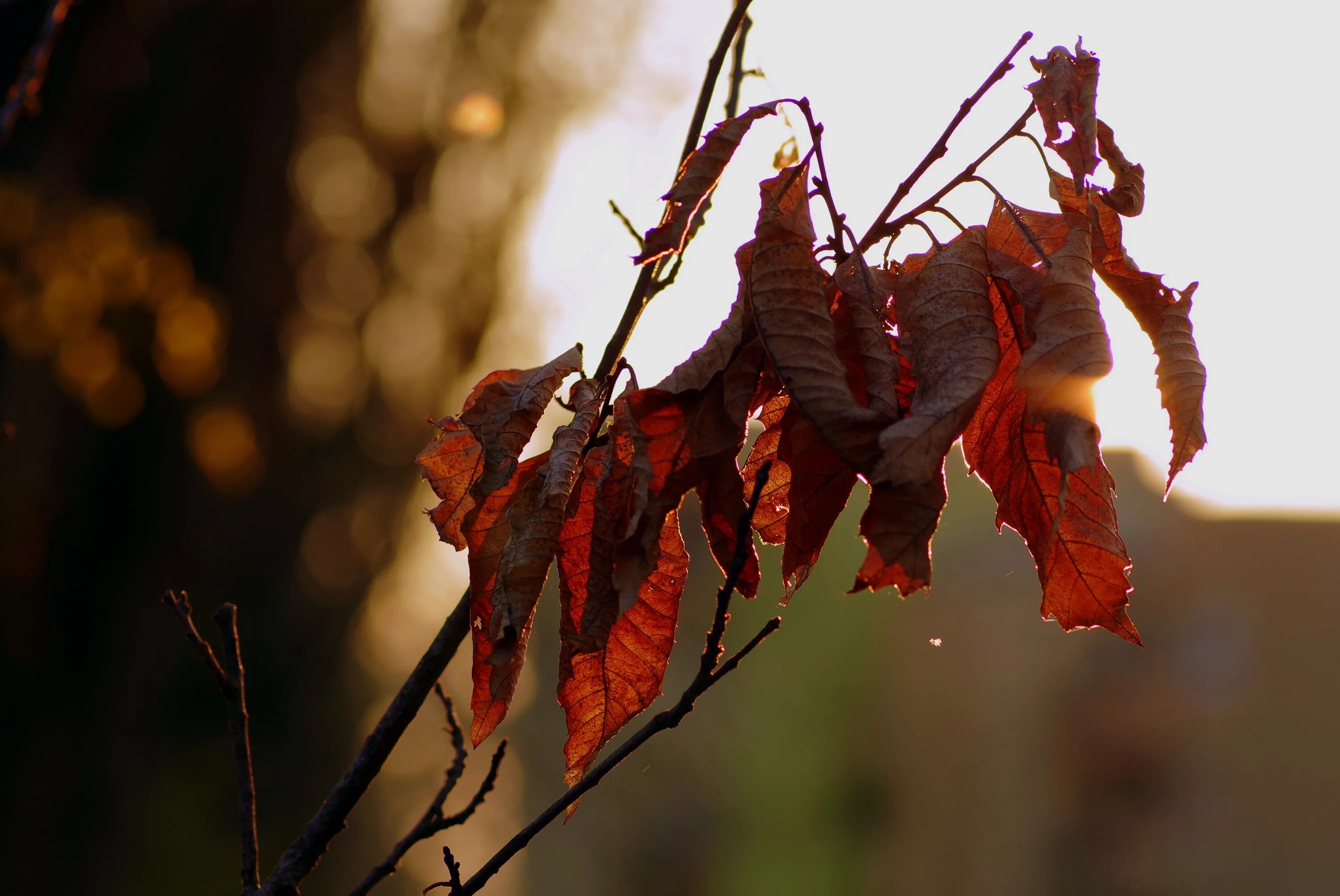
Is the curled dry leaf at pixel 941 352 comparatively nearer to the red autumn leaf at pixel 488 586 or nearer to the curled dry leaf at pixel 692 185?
the curled dry leaf at pixel 692 185

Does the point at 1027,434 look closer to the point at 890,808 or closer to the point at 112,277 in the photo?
the point at 112,277

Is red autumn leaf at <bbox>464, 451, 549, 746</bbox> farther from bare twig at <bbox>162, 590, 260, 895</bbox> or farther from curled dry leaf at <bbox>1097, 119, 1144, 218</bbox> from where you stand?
curled dry leaf at <bbox>1097, 119, 1144, 218</bbox>

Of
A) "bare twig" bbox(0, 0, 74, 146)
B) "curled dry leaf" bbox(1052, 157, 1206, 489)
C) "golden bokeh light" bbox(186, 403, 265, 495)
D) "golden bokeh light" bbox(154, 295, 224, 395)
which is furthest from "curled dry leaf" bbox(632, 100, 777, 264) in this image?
"golden bokeh light" bbox(186, 403, 265, 495)

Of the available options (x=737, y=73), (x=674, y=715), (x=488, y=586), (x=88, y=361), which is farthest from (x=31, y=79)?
(x=88, y=361)

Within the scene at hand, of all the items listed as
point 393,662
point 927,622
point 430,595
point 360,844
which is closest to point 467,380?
point 430,595

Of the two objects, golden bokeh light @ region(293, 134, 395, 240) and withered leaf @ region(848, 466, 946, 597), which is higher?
golden bokeh light @ region(293, 134, 395, 240)
